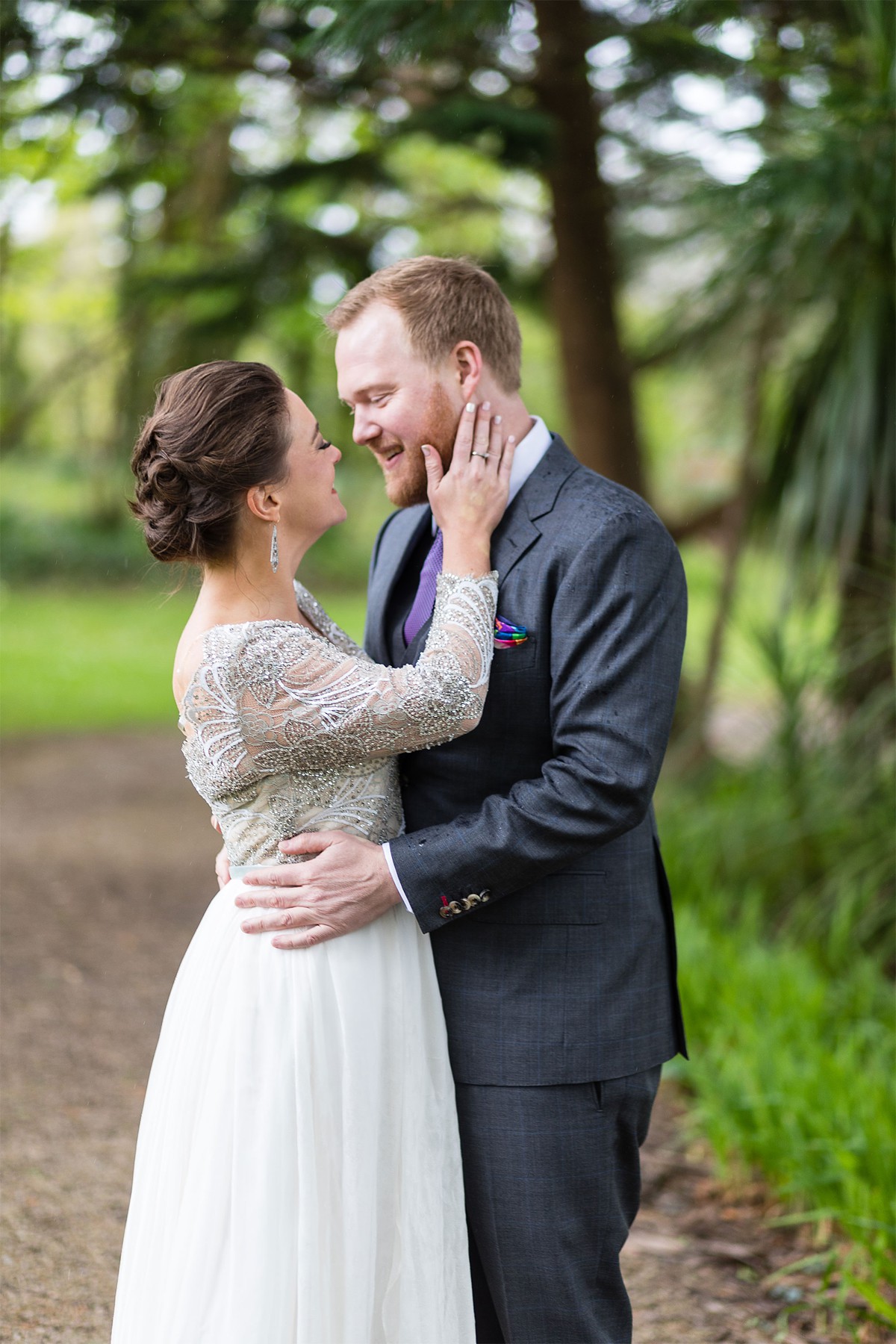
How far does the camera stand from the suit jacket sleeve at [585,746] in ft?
5.77

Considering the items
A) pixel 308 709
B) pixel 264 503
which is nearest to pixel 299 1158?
pixel 308 709

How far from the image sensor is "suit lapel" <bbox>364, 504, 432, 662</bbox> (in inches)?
87.0

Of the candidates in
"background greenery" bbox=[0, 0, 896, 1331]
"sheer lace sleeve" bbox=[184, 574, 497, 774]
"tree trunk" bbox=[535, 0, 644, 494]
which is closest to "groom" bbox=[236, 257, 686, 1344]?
"sheer lace sleeve" bbox=[184, 574, 497, 774]

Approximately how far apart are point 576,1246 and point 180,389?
1445 mm

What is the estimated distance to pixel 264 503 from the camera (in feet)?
6.13

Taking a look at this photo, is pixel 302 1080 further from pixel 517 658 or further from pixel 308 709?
pixel 517 658

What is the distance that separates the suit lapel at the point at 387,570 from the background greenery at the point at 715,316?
0.78 m

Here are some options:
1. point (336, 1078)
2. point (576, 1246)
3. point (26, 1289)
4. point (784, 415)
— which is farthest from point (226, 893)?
point (784, 415)

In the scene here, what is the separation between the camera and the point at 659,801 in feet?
18.4

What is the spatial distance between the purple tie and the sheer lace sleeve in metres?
0.22

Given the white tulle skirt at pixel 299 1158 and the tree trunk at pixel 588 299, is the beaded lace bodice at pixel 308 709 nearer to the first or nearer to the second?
the white tulle skirt at pixel 299 1158

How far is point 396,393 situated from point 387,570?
414mm

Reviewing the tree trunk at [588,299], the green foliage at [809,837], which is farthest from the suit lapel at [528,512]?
the tree trunk at [588,299]

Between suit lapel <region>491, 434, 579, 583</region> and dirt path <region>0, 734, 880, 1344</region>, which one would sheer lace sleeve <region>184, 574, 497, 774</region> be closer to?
suit lapel <region>491, 434, 579, 583</region>
